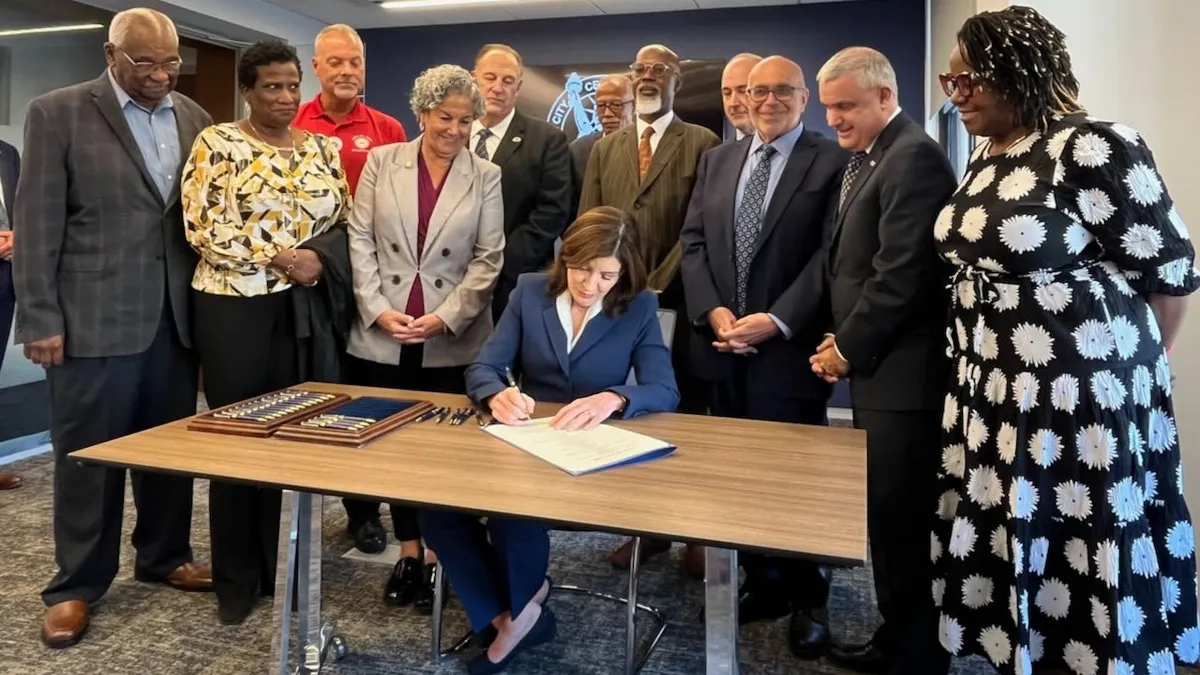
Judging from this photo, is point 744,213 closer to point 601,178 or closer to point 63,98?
point 601,178

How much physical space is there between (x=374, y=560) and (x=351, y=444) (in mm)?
1302

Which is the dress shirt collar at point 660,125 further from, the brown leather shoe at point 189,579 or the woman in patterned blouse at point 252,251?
the brown leather shoe at point 189,579

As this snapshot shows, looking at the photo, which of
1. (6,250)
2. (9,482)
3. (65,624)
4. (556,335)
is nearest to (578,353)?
(556,335)

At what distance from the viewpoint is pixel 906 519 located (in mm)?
2055

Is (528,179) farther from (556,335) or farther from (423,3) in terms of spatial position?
(423,3)

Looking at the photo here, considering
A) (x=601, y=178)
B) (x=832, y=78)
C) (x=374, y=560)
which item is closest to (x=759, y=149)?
(x=832, y=78)

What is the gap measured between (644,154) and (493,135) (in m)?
0.60

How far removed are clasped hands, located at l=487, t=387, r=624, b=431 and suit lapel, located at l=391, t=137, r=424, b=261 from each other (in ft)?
2.51

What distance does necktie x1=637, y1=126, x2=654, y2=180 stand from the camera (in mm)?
2807

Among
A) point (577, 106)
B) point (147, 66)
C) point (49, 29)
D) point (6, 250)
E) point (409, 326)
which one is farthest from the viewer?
point (577, 106)

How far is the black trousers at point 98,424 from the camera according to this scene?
2.39 metres

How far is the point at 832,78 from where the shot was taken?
213 cm

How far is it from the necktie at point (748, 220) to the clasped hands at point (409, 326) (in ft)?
2.92

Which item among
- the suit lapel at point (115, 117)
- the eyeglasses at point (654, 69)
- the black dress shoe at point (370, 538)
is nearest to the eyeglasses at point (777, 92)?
the eyeglasses at point (654, 69)
